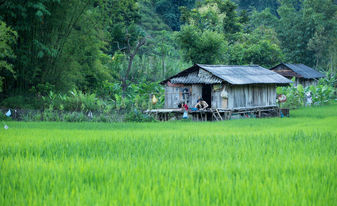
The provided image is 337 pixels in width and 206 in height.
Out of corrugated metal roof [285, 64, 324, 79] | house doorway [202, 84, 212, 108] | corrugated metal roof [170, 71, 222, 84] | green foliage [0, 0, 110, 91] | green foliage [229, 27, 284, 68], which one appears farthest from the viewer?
green foliage [229, 27, 284, 68]

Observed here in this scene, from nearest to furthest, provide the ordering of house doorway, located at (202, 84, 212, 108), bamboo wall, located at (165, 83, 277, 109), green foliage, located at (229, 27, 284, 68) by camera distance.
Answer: bamboo wall, located at (165, 83, 277, 109)
house doorway, located at (202, 84, 212, 108)
green foliage, located at (229, 27, 284, 68)

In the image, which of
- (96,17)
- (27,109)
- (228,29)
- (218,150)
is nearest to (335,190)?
(218,150)

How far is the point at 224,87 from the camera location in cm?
1680

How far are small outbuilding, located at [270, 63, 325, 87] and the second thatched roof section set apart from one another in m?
11.3

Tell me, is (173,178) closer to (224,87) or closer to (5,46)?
(5,46)

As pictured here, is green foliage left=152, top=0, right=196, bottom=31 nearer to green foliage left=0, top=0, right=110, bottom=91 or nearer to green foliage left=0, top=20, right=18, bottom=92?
green foliage left=0, top=0, right=110, bottom=91

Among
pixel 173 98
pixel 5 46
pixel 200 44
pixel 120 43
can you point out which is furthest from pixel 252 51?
pixel 5 46

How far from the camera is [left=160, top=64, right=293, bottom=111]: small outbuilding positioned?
16.9 m

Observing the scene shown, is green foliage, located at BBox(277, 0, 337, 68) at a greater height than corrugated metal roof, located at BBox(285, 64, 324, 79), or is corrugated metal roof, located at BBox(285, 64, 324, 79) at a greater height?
green foliage, located at BBox(277, 0, 337, 68)

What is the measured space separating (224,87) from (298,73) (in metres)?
16.3

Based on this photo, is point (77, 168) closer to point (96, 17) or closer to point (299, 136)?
point (299, 136)

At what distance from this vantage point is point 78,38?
18.0 metres

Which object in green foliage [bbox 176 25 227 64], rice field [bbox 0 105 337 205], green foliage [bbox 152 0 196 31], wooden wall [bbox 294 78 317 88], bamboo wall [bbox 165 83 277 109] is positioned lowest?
rice field [bbox 0 105 337 205]

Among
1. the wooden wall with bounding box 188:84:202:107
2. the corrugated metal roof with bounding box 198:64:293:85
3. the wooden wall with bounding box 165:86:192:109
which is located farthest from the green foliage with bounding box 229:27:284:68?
the wooden wall with bounding box 188:84:202:107
